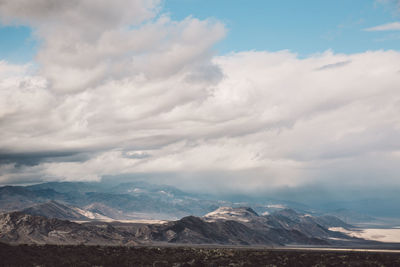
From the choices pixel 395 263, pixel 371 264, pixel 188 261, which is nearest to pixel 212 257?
pixel 188 261

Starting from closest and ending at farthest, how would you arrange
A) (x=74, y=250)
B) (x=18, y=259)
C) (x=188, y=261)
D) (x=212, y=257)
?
(x=18, y=259) → (x=188, y=261) → (x=212, y=257) → (x=74, y=250)

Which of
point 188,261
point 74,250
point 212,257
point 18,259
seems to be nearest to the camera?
point 18,259

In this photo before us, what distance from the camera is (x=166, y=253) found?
368ft

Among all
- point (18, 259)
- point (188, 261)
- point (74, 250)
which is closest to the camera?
point (18, 259)

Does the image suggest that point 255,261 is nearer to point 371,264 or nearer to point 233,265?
point 233,265

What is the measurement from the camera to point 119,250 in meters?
112

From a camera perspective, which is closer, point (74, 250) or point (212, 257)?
point (212, 257)

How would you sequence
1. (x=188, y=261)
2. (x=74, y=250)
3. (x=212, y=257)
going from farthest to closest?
1. (x=74, y=250)
2. (x=212, y=257)
3. (x=188, y=261)

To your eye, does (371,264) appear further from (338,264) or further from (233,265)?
(233,265)

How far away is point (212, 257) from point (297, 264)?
824 inches

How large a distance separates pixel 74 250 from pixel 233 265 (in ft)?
149

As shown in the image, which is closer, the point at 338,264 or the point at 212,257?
the point at 338,264

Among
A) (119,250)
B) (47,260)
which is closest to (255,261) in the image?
(119,250)

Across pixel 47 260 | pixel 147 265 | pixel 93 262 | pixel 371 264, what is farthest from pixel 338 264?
pixel 47 260
